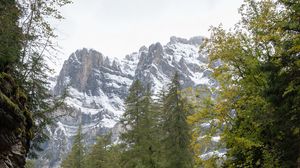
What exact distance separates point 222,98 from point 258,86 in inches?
95.5

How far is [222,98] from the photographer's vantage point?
20141 millimetres

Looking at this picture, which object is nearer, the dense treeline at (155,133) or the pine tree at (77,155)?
the dense treeline at (155,133)

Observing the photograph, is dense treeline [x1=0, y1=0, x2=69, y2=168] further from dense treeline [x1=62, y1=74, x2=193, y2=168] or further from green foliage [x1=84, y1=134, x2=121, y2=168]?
green foliage [x1=84, y1=134, x2=121, y2=168]

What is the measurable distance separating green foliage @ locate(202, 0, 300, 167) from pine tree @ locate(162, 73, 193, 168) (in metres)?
6.28

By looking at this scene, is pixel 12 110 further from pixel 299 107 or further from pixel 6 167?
pixel 299 107

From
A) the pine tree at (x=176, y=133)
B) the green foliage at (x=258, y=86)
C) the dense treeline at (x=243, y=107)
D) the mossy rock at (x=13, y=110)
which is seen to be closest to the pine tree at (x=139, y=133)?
the dense treeline at (x=243, y=107)

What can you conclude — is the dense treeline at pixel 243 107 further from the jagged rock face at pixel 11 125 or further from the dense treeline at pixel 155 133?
the jagged rock face at pixel 11 125

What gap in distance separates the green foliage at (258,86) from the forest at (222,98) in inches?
1.6

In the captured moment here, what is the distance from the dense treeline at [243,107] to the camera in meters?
14.0

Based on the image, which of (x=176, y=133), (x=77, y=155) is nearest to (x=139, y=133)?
(x=176, y=133)

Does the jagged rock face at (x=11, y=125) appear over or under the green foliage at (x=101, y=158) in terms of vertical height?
under

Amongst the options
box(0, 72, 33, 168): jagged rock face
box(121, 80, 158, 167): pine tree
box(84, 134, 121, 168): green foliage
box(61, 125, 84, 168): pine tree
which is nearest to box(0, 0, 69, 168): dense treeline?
box(0, 72, 33, 168): jagged rock face

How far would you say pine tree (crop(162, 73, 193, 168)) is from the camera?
85.7ft

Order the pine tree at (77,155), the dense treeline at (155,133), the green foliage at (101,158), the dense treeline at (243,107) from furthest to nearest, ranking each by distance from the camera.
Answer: the pine tree at (77,155)
the green foliage at (101,158)
the dense treeline at (155,133)
the dense treeline at (243,107)
